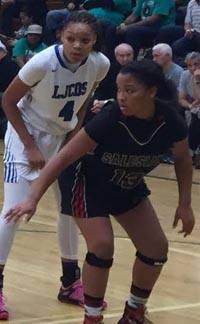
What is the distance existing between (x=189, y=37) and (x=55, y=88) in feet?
25.6

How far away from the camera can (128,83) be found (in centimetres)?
409

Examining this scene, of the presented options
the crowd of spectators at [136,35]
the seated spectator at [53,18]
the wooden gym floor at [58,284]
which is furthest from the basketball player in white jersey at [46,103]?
the seated spectator at [53,18]

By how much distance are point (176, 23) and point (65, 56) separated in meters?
9.36

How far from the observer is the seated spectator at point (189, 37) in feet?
40.2

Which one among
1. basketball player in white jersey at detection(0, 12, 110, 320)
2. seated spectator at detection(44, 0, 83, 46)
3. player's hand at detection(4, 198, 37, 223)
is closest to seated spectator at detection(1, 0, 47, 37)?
seated spectator at detection(44, 0, 83, 46)

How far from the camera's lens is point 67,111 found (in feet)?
15.6

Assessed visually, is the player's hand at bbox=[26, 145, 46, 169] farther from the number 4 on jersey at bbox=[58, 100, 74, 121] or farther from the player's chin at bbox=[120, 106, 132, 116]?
the player's chin at bbox=[120, 106, 132, 116]

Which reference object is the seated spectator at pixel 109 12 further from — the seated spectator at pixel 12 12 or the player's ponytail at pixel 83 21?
the player's ponytail at pixel 83 21

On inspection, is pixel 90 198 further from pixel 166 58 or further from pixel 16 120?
pixel 166 58

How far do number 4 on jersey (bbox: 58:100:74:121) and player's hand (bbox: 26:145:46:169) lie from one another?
25 cm

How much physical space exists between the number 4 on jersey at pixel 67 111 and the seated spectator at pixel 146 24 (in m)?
8.17

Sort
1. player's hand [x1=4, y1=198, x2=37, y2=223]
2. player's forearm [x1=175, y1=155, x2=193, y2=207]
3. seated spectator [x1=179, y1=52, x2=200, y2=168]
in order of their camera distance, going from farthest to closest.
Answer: seated spectator [x1=179, y1=52, x2=200, y2=168], player's forearm [x1=175, y1=155, x2=193, y2=207], player's hand [x1=4, y1=198, x2=37, y2=223]

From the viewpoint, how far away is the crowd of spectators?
11164 mm

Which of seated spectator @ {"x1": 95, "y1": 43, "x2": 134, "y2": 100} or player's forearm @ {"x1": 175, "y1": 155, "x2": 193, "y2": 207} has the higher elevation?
player's forearm @ {"x1": 175, "y1": 155, "x2": 193, "y2": 207}
